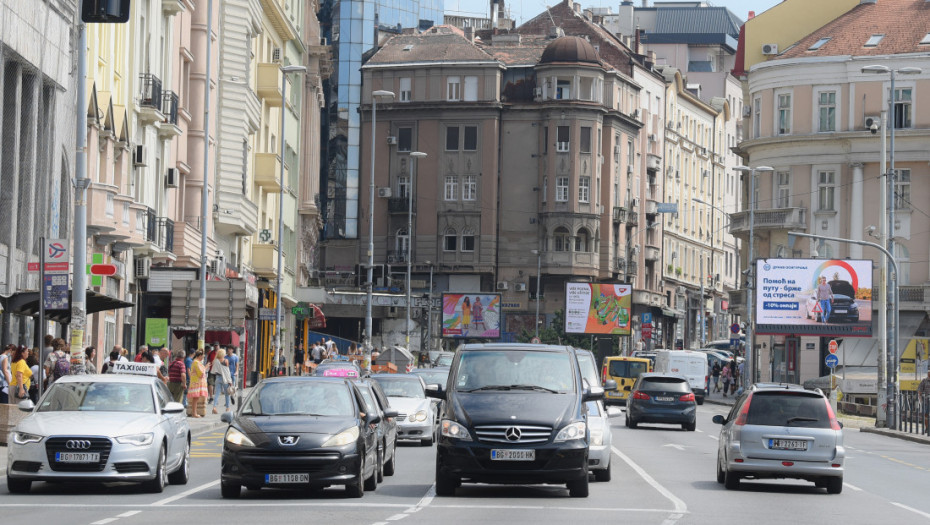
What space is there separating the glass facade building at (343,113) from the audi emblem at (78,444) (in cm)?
9729

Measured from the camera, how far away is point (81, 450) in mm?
19406

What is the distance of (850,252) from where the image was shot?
275 feet

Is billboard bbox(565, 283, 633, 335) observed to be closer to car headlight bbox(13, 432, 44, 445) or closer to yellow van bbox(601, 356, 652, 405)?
yellow van bbox(601, 356, 652, 405)

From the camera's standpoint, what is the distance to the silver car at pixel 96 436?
19.4 m

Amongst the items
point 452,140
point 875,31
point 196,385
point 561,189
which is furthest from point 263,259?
point 561,189

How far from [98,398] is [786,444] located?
9120 millimetres

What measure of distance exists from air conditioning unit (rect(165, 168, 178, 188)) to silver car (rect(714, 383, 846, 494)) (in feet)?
101

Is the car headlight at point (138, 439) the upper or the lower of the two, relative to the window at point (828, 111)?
lower

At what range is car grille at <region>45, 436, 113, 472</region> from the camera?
19.3 meters

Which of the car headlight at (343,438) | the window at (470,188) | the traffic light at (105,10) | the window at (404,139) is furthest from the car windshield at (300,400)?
the window at (404,139)

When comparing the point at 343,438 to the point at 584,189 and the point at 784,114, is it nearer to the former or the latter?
the point at 784,114

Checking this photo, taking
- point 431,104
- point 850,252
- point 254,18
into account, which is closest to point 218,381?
point 254,18

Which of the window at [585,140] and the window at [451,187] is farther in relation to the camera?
the window at [451,187]

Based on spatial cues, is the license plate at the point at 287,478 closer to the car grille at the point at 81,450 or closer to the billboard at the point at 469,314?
the car grille at the point at 81,450
